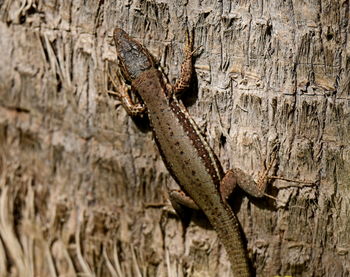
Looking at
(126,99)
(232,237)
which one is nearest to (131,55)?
(126,99)

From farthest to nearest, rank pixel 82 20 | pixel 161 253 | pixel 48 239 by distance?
pixel 48 239 < pixel 161 253 < pixel 82 20

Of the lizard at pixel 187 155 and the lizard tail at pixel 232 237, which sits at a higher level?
the lizard at pixel 187 155

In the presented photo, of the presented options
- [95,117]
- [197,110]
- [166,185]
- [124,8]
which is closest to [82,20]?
[124,8]

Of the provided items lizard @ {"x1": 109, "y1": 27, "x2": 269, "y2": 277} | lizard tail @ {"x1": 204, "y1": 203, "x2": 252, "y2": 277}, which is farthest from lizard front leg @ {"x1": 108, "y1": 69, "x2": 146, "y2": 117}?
lizard tail @ {"x1": 204, "y1": 203, "x2": 252, "y2": 277}

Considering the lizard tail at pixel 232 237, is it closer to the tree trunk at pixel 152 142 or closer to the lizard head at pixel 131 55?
the tree trunk at pixel 152 142

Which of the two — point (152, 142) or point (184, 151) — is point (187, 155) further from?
point (152, 142)

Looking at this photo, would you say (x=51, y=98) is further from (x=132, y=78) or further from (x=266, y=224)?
(x=266, y=224)

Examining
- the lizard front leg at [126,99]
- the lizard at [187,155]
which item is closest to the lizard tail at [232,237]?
the lizard at [187,155]
